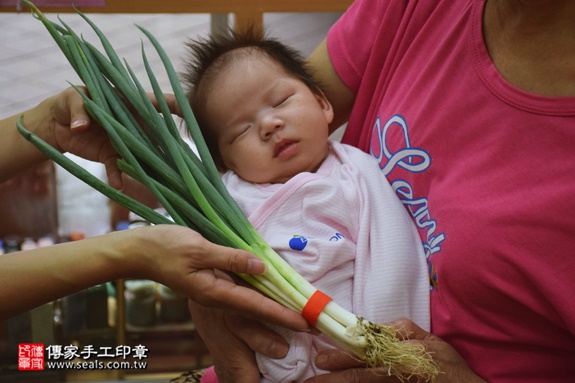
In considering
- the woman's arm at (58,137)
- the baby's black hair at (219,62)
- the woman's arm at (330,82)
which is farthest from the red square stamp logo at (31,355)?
the woman's arm at (330,82)

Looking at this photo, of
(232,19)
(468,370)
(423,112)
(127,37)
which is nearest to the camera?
(468,370)

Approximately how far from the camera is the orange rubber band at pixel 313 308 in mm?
1070

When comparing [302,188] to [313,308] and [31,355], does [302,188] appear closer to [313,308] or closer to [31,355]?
[313,308]

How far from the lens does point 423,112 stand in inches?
48.5

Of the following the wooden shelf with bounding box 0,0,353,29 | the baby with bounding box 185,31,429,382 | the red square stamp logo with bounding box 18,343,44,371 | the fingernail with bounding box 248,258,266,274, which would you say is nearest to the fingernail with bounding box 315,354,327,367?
the baby with bounding box 185,31,429,382

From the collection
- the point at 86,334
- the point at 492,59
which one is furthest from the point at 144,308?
the point at 492,59

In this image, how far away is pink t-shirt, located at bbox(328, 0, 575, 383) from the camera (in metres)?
1.01

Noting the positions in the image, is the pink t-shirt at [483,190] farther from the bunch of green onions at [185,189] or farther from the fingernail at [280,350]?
the fingernail at [280,350]

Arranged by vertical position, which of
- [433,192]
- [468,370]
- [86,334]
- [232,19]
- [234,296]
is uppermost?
[232,19]

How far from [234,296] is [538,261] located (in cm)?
52

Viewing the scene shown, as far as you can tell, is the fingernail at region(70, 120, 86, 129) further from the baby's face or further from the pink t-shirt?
the pink t-shirt

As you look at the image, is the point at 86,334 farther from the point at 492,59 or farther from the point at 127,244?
the point at 492,59

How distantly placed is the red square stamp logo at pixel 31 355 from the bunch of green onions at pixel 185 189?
1544mm

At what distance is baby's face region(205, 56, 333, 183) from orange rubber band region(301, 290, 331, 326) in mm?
366
